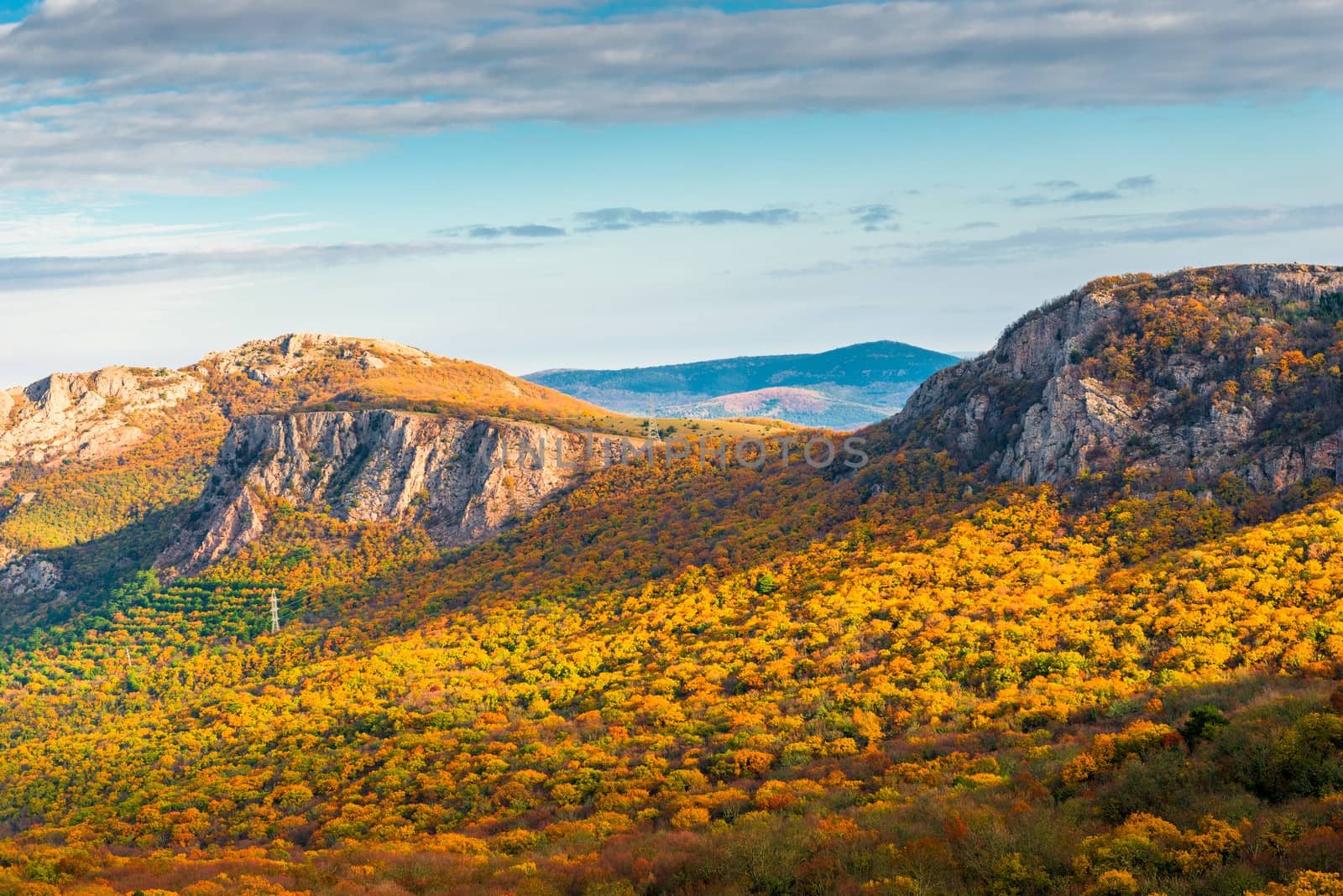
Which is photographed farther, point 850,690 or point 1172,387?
point 1172,387

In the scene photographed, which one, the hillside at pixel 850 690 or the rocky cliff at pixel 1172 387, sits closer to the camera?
the hillside at pixel 850 690

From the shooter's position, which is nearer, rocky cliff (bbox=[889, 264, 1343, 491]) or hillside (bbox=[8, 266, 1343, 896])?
hillside (bbox=[8, 266, 1343, 896])

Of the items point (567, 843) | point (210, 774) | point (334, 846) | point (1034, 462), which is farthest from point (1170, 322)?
point (210, 774)

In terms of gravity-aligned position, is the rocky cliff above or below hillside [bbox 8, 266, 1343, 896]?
above

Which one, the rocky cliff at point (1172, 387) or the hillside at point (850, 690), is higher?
the rocky cliff at point (1172, 387)
